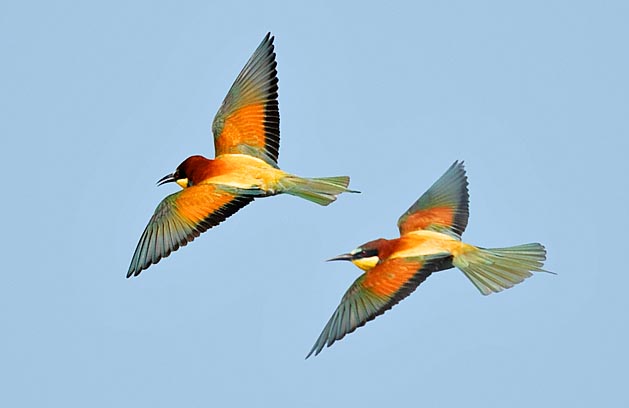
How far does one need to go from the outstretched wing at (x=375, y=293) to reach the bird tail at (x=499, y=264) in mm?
115

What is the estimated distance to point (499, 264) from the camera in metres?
5.97

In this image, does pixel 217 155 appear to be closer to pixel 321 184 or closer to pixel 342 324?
pixel 321 184

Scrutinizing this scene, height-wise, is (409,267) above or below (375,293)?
above

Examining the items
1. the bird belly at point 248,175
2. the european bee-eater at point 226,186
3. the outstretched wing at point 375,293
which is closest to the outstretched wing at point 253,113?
the european bee-eater at point 226,186

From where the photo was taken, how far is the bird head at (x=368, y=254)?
607 cm

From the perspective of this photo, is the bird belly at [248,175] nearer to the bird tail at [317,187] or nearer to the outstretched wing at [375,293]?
the bird tail at [317,187]

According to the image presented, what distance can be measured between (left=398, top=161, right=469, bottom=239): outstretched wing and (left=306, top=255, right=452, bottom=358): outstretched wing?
1.35 feet

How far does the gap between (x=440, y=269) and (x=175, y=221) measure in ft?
3.83

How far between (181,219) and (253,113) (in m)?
0.73

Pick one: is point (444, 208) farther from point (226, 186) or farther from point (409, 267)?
point (226, 186)

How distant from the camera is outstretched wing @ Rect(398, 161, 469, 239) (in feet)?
21.0

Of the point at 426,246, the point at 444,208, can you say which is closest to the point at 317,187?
the point at 426,246

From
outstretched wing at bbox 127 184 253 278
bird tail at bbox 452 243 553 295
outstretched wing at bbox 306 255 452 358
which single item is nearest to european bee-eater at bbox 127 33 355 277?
outstretched wing at bbox 127 184 253 278

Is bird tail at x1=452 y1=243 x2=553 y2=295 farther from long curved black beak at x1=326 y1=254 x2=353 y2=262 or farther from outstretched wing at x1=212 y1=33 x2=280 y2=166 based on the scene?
outstretched wing at x1=212 y1=33 x2=280 y2=166
